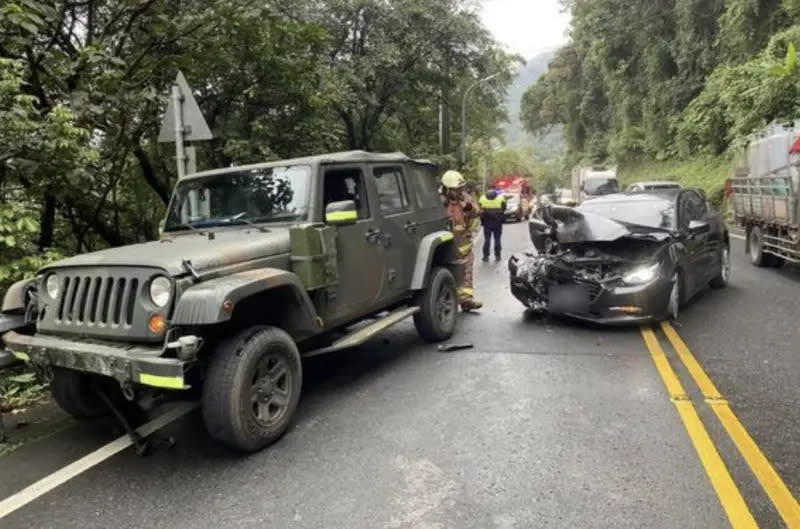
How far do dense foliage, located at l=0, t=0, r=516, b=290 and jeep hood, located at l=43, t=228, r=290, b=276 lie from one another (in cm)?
179

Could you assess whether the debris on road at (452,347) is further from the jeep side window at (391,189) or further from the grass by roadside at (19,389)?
the grass by roadside at (19,389)

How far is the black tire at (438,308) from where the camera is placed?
263 inches

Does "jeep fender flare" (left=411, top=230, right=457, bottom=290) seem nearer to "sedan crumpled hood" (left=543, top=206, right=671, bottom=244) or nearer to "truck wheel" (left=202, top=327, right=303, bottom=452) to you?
"sedan crumpled hood" (left=543, top=206, right=671, bottom=244)

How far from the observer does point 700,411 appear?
15.1 feet

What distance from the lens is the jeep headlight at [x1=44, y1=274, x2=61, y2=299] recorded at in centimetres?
426

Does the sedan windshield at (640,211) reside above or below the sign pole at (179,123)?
below

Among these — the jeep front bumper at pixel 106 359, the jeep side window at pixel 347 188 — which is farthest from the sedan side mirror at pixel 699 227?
the jeep front bumper at pixel 106 359

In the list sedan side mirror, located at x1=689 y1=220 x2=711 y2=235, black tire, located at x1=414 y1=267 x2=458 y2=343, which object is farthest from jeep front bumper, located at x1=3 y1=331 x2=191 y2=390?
sedan side mirror, located at x1=689 y1=220 x2=711 y2=235

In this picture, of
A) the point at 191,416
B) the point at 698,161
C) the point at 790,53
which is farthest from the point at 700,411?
the point at 698,161

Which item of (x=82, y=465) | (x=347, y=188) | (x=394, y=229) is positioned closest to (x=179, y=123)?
(x=347, y=188)

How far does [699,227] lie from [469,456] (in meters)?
5.83

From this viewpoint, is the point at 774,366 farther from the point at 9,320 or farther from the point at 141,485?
the point at 9,320

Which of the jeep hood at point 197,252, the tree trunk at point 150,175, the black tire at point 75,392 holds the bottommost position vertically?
the black tire at point 75,392

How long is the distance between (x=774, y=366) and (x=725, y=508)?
9.54 ft
